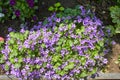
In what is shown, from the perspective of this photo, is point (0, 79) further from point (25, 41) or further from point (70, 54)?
point (70, 54)

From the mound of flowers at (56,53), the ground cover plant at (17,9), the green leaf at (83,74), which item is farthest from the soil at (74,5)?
the green leaf at (83,74)

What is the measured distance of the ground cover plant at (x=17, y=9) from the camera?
18.2 feet

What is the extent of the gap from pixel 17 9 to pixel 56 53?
1075mm

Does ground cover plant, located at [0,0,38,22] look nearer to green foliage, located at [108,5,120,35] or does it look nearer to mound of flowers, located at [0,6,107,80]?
mound of flowers, located at [0,6,107,80]

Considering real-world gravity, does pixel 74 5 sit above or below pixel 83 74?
above

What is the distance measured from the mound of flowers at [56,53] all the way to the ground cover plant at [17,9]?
1.99ft

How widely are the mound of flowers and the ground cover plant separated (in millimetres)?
606

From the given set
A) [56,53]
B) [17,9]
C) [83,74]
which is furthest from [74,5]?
[83,74]

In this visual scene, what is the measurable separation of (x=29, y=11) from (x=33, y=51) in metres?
0.86

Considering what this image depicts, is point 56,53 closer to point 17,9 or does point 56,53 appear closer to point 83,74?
point 83,74

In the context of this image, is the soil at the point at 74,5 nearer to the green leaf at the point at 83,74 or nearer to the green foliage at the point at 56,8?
the green foliage at the point at 56,8

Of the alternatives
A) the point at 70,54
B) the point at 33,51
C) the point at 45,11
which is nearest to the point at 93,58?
the point at 70,54

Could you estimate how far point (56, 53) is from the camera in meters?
4.95

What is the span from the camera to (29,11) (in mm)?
5609
